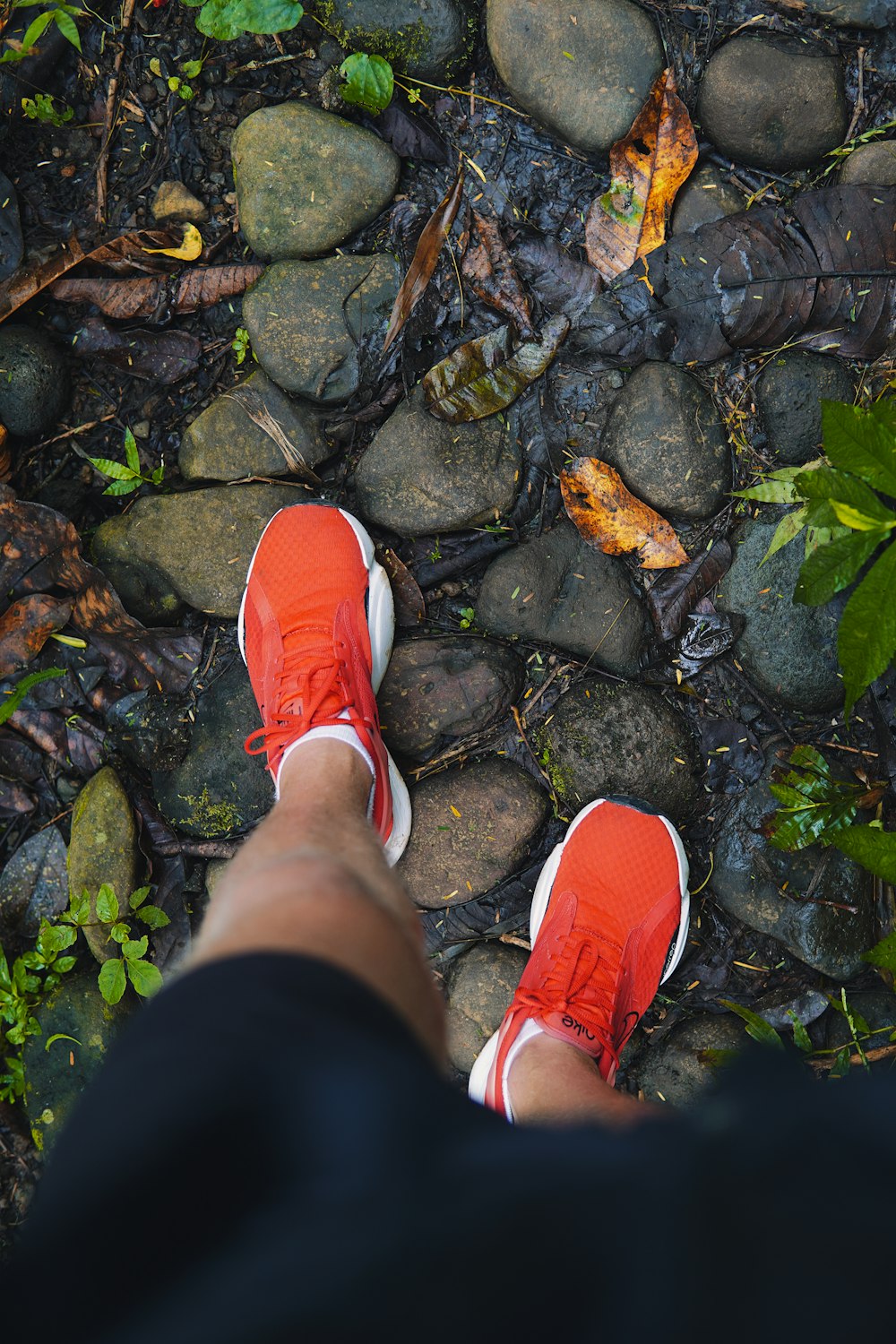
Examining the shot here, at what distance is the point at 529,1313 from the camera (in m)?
0.73

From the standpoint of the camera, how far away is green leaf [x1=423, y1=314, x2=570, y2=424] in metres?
2.41

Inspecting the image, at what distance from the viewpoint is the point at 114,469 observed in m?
2.55

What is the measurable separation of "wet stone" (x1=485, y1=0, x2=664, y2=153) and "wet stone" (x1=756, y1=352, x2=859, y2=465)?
79 centimetres

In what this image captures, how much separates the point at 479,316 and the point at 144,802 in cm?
174

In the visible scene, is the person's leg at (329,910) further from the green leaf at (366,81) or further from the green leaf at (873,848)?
the green leaf at (366,81)

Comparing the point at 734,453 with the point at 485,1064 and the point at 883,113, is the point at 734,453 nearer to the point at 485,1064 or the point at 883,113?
the point at 883,113

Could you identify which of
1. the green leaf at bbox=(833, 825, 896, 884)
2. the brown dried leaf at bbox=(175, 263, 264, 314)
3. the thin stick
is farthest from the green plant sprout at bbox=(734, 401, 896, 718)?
the thin stick

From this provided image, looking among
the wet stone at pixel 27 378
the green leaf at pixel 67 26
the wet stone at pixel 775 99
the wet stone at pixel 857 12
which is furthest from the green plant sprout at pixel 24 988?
the wet stone at pixel 857 12

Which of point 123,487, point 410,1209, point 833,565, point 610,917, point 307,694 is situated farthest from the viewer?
point 123,487

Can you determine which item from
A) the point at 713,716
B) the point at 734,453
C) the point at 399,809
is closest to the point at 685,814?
the point at 713,716

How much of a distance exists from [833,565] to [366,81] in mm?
1833

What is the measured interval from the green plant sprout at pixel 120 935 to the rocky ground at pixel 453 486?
2.5 inches

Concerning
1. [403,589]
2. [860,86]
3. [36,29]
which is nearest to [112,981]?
[403,589]

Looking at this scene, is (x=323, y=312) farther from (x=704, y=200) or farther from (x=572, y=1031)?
(x=572, y=1031)
